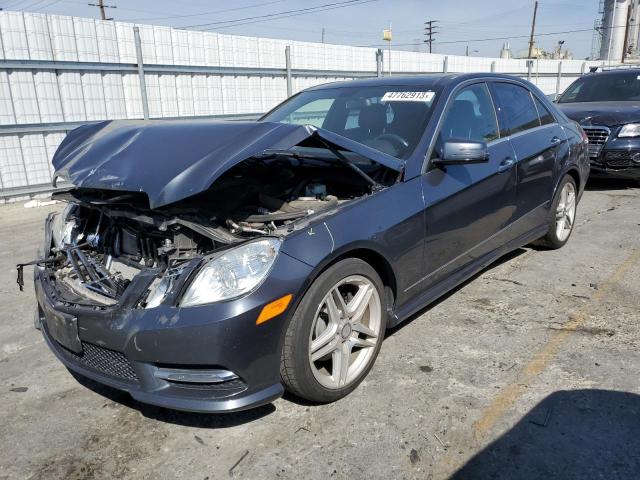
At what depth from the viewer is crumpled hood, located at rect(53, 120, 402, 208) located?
2613 mm

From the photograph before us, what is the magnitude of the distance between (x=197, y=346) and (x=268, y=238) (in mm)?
574

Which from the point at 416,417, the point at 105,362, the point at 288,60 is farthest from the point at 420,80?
the point at 288,60

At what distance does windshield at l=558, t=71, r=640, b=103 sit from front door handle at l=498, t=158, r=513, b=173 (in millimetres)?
5931

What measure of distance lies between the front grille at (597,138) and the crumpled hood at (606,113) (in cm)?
9

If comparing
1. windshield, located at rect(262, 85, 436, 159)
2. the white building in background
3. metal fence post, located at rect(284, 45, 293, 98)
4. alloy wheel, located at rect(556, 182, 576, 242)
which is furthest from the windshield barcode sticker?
the white building in background

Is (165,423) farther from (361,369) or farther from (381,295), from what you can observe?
(381,295)

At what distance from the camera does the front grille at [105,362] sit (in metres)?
2.43

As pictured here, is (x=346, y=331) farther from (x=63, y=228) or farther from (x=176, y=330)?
(x=63, y=228)

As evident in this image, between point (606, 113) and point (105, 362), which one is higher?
point (606, 113)

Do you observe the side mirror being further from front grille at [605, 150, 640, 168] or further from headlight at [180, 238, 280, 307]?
front grille at [605, 150, 640, 168]

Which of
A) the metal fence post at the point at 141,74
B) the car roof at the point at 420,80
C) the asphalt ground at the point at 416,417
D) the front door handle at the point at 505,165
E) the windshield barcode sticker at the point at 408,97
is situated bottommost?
the asphalt ground at the point at 416,417

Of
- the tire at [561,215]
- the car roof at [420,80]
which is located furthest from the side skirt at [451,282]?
the car roof at [420,80]

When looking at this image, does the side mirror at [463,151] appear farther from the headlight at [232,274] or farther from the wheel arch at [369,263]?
the headlight at [232,274]

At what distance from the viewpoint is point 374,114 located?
12.1 ft
